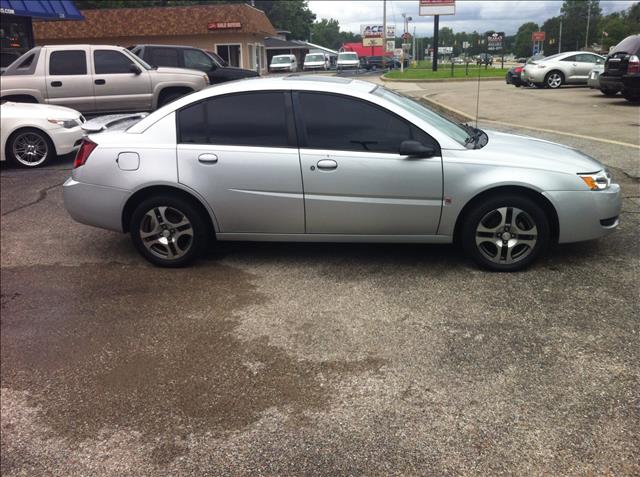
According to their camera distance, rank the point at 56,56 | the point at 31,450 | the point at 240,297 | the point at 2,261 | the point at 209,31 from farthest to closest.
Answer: the point at 209,31 < the point at 56,56 < the point at 2,261 < the point at 240,297 < the point at 31,450

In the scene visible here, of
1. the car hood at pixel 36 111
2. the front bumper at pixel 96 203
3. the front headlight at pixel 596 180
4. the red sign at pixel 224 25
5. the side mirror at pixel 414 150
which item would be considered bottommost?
the front bumper at pixel 96 203

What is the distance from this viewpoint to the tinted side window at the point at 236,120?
505 centimetres

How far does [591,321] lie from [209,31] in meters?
38.8

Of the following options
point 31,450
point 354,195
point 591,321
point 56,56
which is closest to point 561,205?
point 591,321

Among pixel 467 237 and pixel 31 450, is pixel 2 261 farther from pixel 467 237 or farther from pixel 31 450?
pixel 467 237

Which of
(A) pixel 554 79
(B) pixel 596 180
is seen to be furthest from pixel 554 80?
(B) pixel 596 180

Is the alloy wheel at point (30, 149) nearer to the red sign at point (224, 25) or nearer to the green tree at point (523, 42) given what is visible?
the green tree at point (523, 42)

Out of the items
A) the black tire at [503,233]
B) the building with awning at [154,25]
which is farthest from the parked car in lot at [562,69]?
the building with awning at [154,25]

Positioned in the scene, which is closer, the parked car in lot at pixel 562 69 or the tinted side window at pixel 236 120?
the tinted side window at pixel 236 120

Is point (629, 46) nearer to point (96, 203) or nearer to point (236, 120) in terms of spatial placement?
point (236, 120)

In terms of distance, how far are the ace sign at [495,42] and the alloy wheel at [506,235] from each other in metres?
3.05

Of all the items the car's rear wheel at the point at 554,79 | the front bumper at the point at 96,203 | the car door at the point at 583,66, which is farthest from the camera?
the car's rear wheel at the point at 554,79

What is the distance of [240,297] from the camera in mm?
4688

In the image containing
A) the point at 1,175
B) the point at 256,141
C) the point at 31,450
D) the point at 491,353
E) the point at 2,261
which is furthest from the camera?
the point at 1,175
